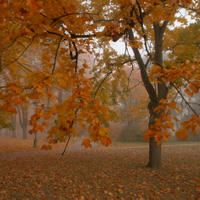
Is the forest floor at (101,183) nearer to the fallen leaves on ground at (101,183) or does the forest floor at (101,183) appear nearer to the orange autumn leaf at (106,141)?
the fallen leaves on ground at (101,183)

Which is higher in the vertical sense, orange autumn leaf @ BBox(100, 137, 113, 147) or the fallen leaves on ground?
orange autumn leaf @ BBox(100, 137, 113, 147)

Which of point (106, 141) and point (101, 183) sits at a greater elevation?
point (106, 141)

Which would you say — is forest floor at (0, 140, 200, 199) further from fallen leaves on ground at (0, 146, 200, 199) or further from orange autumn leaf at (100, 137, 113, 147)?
orange autumn leaf at (100, 137, 113, 147)

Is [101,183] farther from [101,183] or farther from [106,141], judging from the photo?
[106,141]

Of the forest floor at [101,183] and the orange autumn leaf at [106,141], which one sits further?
the forest floor at [101,183]

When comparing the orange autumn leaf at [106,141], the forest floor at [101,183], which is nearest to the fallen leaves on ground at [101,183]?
the forest floor at [101,183]

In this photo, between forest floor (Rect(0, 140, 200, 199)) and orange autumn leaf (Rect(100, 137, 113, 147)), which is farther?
forest floor (Rect(0, 140, 200, 199))

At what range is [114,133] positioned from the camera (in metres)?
22.1

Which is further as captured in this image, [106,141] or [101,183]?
[101,183]

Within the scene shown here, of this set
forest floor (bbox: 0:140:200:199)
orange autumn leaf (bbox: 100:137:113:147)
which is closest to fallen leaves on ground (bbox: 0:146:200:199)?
forest floor (bbox: 0:140:200:199)

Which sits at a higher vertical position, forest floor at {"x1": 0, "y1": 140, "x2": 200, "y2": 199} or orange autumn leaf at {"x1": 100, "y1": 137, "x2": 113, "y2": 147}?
orange autumn leaf at {"x1": 100, "y1": 137, "x2": 113, "y2": 147}

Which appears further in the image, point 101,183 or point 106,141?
point 101,183

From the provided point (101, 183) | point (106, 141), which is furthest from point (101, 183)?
point (106, 141)

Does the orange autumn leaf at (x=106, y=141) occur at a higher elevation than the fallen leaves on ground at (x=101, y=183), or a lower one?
higher
